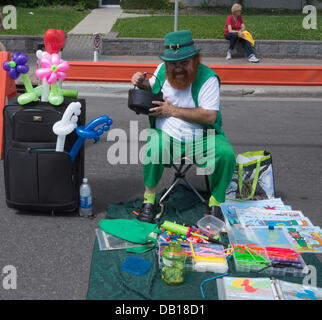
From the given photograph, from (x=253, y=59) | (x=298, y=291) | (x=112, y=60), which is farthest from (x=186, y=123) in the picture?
(x=253, y=59)

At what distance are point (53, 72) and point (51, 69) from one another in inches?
1.3

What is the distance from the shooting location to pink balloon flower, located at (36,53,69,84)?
3.52m

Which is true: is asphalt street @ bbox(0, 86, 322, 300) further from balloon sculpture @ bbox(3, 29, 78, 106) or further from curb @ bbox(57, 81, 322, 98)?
balloon sculpture @ bbox(3, 29, 78, 106)

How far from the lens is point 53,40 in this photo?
3580 millimetres

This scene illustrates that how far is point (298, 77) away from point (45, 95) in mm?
3248

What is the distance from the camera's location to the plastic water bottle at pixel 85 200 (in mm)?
3713

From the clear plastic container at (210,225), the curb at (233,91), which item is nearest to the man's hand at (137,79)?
the clear plastic container at (210,225)

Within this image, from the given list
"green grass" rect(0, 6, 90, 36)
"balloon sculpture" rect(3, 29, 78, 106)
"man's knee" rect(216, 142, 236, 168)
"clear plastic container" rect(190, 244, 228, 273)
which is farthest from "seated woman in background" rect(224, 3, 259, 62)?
"clear plastic container" rect(190, 244, 228, 273)

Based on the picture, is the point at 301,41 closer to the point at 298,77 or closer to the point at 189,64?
the point at 298,77

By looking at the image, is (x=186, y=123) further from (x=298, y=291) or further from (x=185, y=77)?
(x=298, y=291)

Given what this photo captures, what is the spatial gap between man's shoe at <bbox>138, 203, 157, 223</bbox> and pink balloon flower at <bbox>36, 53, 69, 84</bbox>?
116 cm

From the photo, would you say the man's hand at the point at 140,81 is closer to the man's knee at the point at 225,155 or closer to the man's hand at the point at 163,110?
the man's hand at the point at 163,110

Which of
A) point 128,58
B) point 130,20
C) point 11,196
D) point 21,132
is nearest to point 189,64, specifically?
point 21,132

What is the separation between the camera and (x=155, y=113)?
371cm
